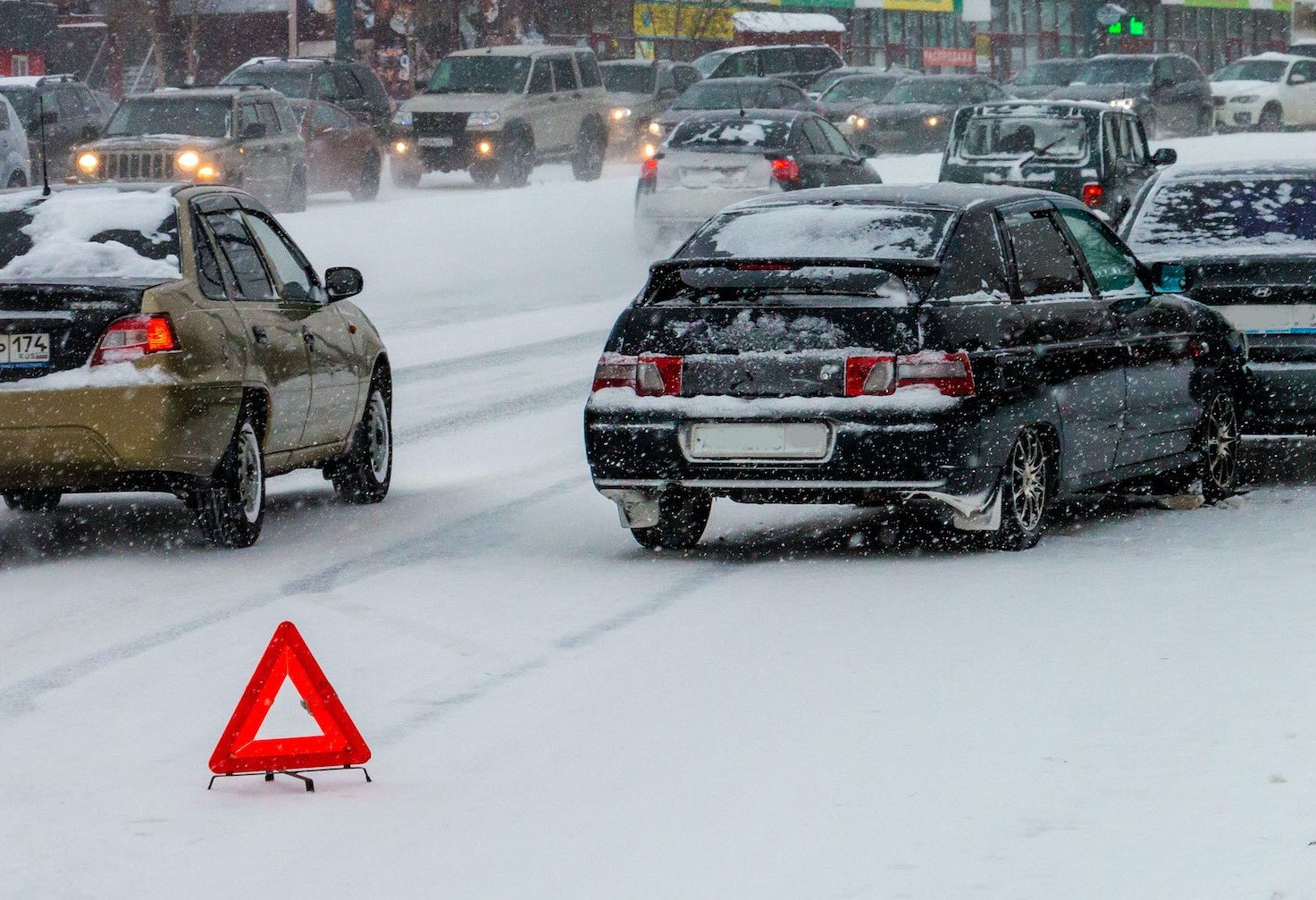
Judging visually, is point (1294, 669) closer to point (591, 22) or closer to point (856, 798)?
point (856, 798)

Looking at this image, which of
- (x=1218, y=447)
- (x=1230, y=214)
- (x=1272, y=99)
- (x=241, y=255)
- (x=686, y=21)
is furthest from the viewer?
(x=686, y=21)

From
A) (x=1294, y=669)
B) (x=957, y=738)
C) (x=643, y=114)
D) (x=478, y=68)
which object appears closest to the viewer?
(x=957, y=738)

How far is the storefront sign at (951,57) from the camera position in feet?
246

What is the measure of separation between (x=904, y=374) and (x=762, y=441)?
570 millimetres

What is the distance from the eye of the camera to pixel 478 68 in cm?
3856

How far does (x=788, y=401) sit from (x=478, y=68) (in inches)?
1178

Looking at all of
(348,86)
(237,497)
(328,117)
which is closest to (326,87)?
(348,86)

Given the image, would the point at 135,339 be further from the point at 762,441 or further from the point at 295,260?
the point at 762,441

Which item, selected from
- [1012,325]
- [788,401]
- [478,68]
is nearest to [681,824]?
[788,401]

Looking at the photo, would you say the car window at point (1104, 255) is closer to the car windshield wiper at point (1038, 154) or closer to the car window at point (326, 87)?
the car windshield wiper at point (1038, 154)

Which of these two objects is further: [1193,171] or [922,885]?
[1193,171]

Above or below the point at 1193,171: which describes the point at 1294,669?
below

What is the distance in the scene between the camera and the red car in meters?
34.6

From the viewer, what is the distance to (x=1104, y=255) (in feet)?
36.0
